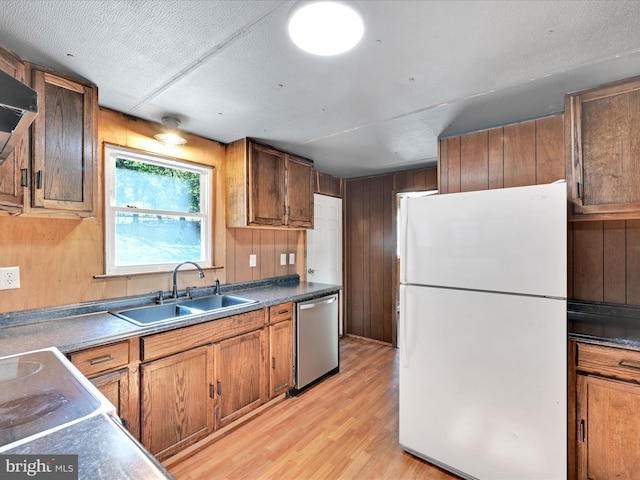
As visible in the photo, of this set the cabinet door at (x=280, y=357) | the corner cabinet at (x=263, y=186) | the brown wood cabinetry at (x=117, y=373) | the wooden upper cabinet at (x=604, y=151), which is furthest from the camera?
the corner cabinet at (x=263, y=186)

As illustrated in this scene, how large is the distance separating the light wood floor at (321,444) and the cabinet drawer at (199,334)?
0.70m


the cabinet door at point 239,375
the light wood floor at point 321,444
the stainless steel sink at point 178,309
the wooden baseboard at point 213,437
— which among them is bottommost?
the light wood floor at point 321,444

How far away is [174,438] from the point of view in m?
1.83

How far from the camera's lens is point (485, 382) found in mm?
1659

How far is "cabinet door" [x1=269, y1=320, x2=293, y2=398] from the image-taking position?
8.03ft

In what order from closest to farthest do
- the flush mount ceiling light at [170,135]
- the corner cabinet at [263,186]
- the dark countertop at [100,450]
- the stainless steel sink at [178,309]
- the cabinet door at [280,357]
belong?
the dark countertop at [100,450], the stainless steel sink at [178,309], the flush mount ceiling light at [170,135], the cabinet door at [280,357], the corner cabinet at [263,186]

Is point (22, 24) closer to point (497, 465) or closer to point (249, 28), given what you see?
point (249, 28)

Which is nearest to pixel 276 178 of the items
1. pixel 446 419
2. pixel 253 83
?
pixel 253 83

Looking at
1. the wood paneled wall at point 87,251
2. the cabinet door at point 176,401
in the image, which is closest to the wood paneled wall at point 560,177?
the wood paneled wall at point 87,251

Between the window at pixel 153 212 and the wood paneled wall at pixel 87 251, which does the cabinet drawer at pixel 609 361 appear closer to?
the wood paneled wall at pixel 87 251

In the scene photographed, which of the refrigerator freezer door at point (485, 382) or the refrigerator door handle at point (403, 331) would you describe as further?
the refrigerator door handle at point (403, 331)

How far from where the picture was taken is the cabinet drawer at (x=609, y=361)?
56.8 inches

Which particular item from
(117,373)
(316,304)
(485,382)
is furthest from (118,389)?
(485,382)

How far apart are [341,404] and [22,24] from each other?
9.70ft
